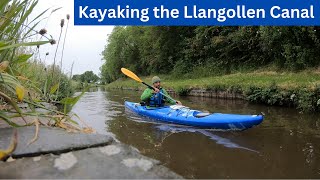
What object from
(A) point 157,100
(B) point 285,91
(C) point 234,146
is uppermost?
(B) point 285,91

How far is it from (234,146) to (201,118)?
1.56 meters

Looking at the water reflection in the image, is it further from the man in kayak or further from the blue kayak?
the man in kayak

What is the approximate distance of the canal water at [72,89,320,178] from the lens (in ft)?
12.6

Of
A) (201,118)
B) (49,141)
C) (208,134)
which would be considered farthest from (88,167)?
(201,118)

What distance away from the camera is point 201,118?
667cm

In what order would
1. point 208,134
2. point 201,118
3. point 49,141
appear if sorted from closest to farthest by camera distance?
point 49,141 → point 208,134 → point 201,118

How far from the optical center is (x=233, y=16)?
66.4 ft

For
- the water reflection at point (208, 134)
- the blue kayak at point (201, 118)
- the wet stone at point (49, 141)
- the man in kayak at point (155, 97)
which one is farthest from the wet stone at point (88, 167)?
the man in kayak at point (155, 97)

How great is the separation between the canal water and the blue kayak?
0.15 meters

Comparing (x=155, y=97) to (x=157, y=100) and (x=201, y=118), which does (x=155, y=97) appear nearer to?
(x=157, y=100)

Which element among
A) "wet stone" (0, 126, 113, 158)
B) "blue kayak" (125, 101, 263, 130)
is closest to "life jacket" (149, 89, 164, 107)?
"blue kayak" (125, 101, 263, 130)

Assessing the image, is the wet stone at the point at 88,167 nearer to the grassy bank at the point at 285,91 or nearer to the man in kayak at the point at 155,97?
the man in kayak at the point at 155,97

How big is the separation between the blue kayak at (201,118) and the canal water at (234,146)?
15 cm

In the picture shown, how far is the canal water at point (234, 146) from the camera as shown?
3.84m
